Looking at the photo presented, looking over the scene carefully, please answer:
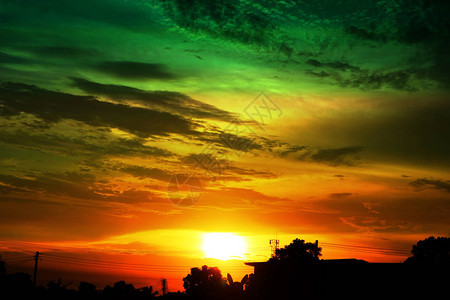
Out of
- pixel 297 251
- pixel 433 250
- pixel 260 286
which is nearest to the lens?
pixel 260 286

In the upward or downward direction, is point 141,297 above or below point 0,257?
below

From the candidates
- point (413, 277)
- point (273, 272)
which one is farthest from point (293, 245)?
point (413, 277)

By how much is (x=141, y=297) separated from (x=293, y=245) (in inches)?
2081

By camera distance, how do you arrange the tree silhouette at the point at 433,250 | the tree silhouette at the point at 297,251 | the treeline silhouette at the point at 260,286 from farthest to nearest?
the tree silhouette at the point at 297,251
the tree silhouette at the point at 433,250
the treeline silhouette at the point at 260,286

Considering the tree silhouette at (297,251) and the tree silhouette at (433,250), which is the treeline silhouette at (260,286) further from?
the tree silhouette at (297,251)

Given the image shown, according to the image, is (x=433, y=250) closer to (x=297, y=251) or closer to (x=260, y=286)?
(x=297, y=251)

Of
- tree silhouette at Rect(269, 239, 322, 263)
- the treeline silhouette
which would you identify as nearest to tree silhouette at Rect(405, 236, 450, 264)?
tree silhouette at Rect(269, 239, 322, 263)

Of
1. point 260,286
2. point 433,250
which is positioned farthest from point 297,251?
point 260,286

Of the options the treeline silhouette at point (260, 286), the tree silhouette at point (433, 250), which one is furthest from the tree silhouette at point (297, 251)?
the treeline silhouette at point (260, 286)

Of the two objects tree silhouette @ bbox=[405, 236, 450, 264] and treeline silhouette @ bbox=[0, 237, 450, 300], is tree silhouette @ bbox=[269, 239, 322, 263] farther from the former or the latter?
treeline silhouette @ bbox=[0, 237, 450, 300]

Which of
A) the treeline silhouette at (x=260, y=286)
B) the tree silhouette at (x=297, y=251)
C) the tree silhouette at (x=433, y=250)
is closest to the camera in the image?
the treeline silhouette at (x=260, y=286)

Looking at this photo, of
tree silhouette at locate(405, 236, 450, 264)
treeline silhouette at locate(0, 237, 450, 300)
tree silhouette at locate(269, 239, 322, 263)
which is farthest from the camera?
tree silhouette at locate(269, 239, 322, 263)

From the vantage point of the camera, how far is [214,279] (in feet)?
241

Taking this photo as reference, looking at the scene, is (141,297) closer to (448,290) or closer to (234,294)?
(234,294)
